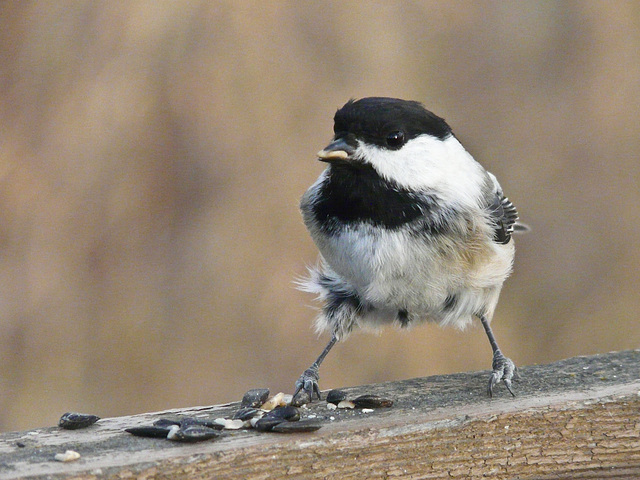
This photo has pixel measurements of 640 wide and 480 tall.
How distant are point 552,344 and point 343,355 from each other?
0.97 meters

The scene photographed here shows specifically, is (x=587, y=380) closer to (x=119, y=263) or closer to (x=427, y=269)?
(x=427, y=269)

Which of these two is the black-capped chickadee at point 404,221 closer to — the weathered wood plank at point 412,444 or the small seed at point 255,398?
the small seed at point 255,398

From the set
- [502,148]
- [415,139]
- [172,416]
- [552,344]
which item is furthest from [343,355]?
[172,416]

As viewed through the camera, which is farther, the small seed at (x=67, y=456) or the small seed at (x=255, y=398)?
the small seed at (x=255, y=398)

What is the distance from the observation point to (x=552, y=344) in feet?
12.8

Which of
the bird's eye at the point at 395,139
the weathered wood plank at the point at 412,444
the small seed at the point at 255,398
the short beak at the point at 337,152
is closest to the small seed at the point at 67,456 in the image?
the weathered wood plank at the point at 412,444

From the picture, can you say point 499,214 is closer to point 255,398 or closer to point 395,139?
point 395,139

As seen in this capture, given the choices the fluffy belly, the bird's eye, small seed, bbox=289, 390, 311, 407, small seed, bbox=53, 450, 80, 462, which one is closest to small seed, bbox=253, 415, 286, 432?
small seed, bbox=289, 390, 311, 407

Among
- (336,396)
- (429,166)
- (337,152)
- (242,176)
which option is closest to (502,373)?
(336,396)

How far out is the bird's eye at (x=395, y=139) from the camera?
2.45m

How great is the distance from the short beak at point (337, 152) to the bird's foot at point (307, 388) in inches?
26.1

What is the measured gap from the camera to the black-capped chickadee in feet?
8.05

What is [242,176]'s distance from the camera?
3559mm

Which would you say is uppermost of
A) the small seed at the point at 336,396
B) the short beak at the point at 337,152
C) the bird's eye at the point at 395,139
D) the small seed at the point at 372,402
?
the bird's eye at the point at 395,139
